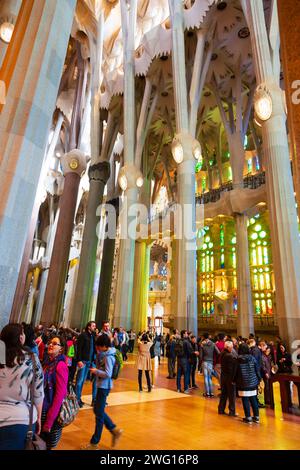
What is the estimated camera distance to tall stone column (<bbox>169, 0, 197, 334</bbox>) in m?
12.1

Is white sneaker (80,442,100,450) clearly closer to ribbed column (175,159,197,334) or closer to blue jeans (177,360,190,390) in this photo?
blue jeans (177,360,190,390)

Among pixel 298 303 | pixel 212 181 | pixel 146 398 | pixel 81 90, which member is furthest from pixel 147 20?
pixel 146 398

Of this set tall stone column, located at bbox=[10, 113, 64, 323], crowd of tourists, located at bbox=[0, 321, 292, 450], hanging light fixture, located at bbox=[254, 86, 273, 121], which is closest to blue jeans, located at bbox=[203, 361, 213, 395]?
crowd of tourists, located at bbox=[0, 321, 292, 450]

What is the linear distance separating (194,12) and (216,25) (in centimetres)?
191

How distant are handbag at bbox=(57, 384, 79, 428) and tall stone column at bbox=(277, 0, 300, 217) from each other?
281cm

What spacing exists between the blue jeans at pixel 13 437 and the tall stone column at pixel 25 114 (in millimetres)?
2205

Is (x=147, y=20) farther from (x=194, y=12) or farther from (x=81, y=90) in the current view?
(x=194, y=12)

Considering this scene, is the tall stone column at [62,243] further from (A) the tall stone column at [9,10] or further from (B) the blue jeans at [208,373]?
(B) the blue jeans at [208,373]

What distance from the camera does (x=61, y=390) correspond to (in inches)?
93.4

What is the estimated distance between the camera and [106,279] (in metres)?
21.1

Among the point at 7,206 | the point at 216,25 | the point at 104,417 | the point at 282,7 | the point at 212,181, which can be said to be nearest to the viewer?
the point at 104,417

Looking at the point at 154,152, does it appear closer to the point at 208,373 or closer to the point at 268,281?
the point at 268,281

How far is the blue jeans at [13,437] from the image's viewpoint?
1631 mm

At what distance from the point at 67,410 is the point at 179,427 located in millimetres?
2163
